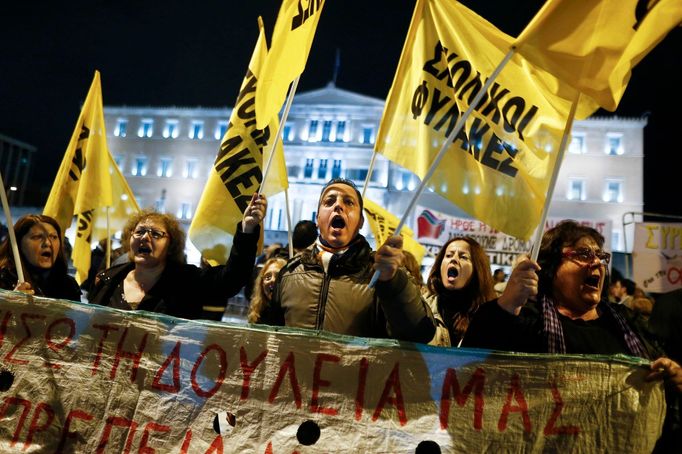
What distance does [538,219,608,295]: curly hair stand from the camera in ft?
8.47

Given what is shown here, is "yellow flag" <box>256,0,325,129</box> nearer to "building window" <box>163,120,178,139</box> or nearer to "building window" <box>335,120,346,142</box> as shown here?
"building window" <box>335,120,346,142</box>

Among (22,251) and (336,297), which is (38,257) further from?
(336,297)

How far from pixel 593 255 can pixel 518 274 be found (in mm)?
631

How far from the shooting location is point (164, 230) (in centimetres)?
334

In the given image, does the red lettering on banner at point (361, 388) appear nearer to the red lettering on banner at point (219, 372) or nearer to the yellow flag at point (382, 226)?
the red lettering on banner at point (219, 372)

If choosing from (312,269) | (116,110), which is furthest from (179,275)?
(116,110)

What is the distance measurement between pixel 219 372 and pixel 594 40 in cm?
239

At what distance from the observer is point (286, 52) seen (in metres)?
3.47

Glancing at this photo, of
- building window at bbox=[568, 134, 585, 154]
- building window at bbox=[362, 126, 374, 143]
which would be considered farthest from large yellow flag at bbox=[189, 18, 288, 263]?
building window at bbox=[568, 134, 585, 154]

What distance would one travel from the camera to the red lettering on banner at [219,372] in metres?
2.24

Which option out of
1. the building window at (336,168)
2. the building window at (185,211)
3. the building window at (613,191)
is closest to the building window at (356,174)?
the building window at (336,168)

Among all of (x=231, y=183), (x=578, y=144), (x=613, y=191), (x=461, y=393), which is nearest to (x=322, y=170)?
(x=578, y=144)

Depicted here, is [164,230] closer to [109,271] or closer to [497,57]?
[109,271]

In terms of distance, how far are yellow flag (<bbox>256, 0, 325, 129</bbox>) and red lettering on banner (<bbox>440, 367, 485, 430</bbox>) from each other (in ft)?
7.11
